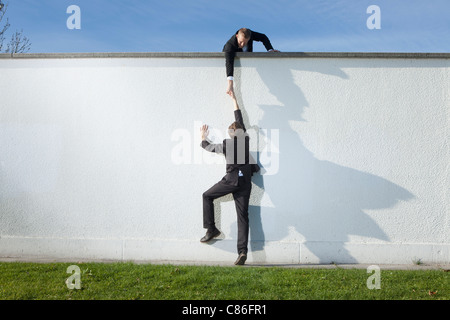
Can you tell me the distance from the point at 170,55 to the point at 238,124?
1.69m

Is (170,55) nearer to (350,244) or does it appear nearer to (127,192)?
(127,192)

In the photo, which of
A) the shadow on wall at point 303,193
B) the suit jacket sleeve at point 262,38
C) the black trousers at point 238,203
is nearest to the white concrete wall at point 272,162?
the shadow on wall at point 303,193

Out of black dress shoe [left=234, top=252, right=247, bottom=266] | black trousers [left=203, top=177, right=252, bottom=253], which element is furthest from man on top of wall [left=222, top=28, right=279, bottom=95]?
black dress shoe [left=234, top=252, right=247, bottom=266]

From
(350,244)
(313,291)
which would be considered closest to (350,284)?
(313,291)

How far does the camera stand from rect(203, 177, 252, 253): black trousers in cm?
580

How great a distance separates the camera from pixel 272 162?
6.15 metres

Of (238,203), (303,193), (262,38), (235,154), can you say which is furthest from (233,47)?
(303,193)

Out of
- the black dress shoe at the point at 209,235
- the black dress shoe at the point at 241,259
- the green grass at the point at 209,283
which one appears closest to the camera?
the green grass at the point at 209,283

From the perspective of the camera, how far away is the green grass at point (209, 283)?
4.32 meters

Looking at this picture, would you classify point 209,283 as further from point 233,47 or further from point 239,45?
point 239,45

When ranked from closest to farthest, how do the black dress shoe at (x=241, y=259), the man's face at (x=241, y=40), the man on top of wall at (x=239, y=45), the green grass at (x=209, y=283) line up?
the green grass at (x=209, y=283) < the black dress shoe at (x=241, y=259) < the man on top of wall at (x=239, y=45) < the man's face at (x=241, y=40)

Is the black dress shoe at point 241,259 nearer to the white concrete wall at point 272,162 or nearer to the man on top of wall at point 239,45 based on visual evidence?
the white concrete wall at point 272,162

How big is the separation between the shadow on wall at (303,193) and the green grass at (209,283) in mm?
782

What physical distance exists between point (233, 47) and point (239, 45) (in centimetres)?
18
